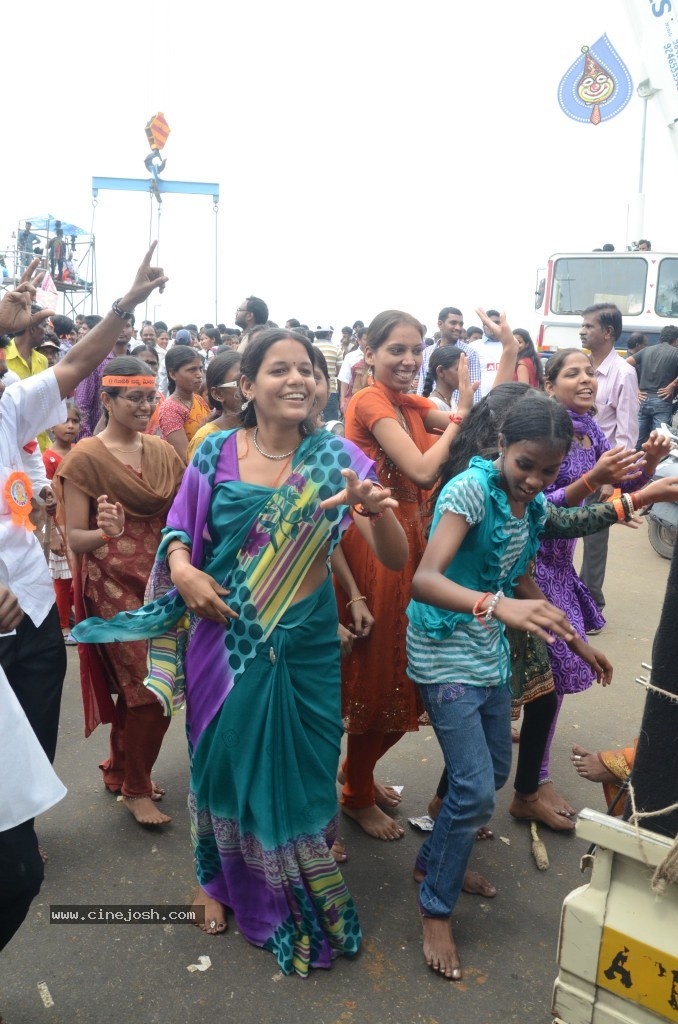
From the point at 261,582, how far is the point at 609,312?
3627 millimetres

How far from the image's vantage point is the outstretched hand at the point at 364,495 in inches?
79.4

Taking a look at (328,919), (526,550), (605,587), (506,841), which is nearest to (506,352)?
(526,550)

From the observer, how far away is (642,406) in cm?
1007

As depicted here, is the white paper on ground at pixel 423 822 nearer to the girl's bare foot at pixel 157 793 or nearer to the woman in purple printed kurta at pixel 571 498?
the woman in purple printed kurta at pixel 571 498

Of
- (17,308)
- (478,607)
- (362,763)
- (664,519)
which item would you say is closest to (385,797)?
(362,763)

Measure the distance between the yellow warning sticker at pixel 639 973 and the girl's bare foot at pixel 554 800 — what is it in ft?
6.28

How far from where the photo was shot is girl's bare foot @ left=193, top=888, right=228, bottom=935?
8.31 feet

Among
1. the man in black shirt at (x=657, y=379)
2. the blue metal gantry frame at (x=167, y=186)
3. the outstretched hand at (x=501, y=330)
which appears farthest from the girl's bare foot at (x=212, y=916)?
the blue metal gantry frame at (x=167, y=186)

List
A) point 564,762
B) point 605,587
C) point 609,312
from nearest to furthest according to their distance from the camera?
1. point 564,762
2. point 609,312
3. point 605,587

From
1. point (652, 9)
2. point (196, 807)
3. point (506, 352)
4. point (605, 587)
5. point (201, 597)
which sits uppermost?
point (652, 9)

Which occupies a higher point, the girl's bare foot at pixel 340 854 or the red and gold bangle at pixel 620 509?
the red and gold bangle at pixel 620 509

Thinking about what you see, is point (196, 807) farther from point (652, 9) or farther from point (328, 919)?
point (652, 9)

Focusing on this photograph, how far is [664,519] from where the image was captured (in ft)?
23.0

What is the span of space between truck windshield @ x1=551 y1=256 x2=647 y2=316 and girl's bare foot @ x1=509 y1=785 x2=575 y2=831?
33.9 feet
